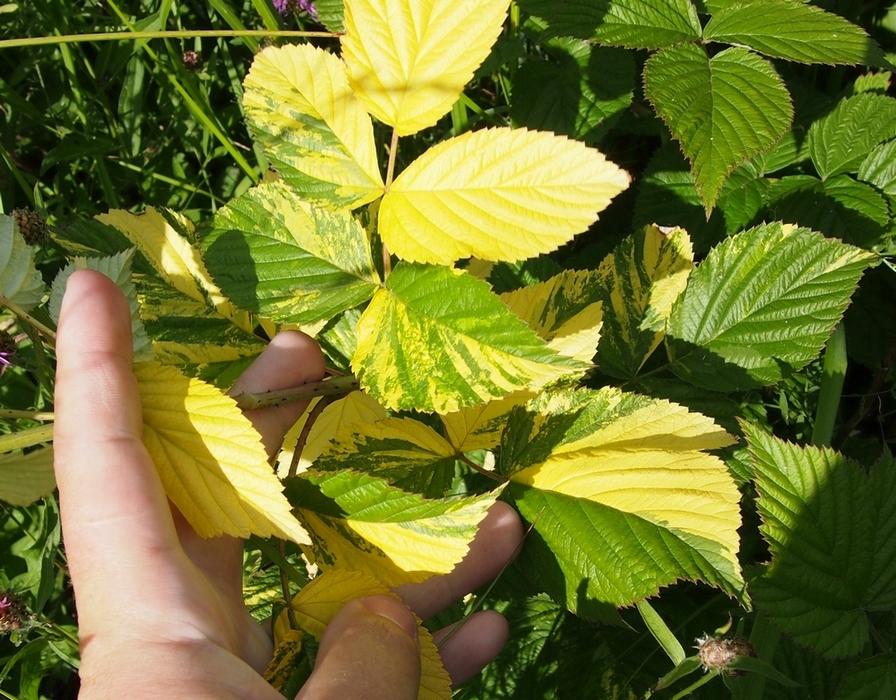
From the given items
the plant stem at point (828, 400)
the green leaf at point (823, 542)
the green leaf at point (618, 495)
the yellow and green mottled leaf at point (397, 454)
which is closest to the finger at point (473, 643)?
the green leaf at point (618, 495)

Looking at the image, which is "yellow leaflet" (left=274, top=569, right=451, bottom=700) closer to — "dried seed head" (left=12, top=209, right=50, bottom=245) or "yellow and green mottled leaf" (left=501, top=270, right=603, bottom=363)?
"yellow and green mottled leaf" (left=501, top=270, right=603, bottom=363)

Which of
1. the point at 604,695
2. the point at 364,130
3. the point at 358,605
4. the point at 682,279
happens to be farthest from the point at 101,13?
the point at 604,695

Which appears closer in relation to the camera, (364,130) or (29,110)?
(364,130)

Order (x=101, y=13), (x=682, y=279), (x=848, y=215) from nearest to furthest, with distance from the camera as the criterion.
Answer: (x=682, y=279), (x=848, y=215), (x=101, y=13)

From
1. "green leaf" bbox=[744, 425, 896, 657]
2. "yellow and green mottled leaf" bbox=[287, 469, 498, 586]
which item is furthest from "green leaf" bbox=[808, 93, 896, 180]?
"yellow and green mottled leaf" bbox=[287, 469, 498, 586]

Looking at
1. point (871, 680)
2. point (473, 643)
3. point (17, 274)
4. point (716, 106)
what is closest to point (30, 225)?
point (17, 274)

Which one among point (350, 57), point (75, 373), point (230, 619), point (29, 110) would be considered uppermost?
point (350, 57)

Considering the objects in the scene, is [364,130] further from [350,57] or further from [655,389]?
[655,389]
